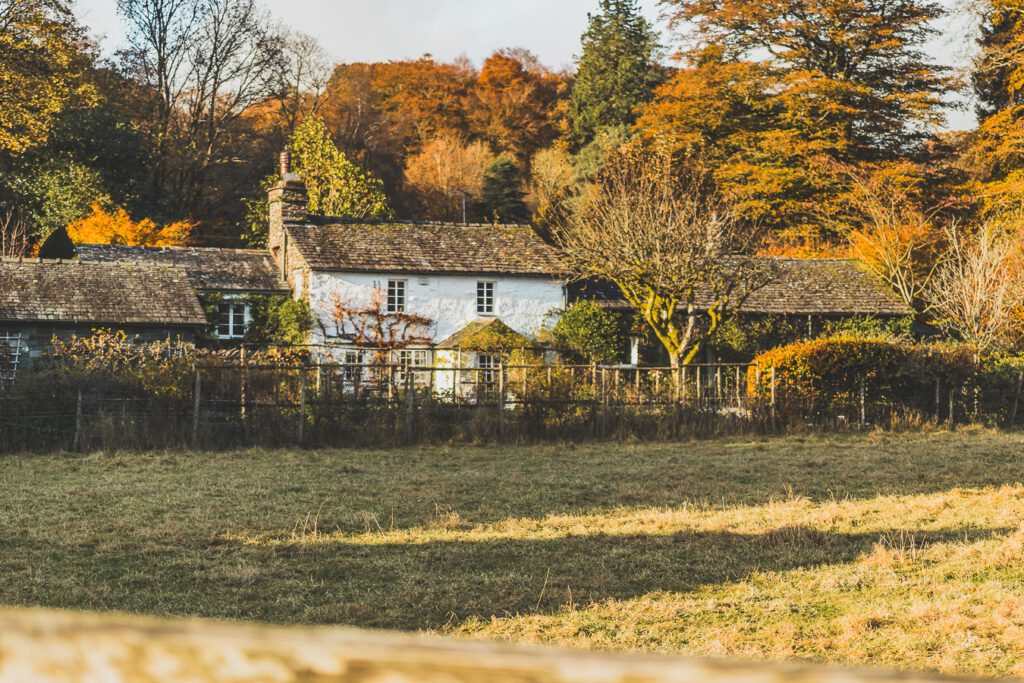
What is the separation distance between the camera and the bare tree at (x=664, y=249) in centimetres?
3206

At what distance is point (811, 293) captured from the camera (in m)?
39.3

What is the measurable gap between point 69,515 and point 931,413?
21.1 m

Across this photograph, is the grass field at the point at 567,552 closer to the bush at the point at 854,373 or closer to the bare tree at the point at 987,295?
the bush at the point at 854,373

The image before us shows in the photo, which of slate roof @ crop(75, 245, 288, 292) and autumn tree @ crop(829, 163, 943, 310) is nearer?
slate roof @ crop(75, 245, 288, 292)

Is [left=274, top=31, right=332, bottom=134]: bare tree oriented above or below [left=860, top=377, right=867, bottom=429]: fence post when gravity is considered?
above

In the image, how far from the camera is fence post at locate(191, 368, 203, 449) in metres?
20.6

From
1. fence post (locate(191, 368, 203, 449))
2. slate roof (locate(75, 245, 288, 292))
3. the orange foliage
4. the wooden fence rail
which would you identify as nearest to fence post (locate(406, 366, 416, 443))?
fence post (locate(191, 368, 203, 449))

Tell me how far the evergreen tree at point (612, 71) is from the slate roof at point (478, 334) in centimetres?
2399

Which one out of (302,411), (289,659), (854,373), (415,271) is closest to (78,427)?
(302,411)

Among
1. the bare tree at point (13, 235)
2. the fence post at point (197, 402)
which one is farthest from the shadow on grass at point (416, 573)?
the bare tree at point (13, 235)

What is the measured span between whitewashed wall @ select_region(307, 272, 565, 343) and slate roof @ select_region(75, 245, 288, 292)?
7.62ft

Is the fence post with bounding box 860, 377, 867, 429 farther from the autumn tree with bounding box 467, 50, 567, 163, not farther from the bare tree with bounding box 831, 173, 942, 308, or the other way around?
the autumn tree with bounding box 467, 50, 567, 163

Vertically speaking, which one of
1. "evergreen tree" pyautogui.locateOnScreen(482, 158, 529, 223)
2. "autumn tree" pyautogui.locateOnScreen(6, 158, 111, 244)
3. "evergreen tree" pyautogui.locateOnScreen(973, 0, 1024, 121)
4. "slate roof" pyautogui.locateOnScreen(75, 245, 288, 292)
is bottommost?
"slate roof" pyautogui.locateOnScreen(75, 245, 288, 292)

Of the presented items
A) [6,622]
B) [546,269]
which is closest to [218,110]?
[546,269]
